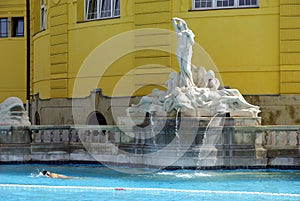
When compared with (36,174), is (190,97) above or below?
above

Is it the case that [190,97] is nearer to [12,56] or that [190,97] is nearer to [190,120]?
[190,120]

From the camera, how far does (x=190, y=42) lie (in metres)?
16.5

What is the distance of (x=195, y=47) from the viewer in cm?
2125

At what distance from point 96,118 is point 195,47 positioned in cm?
476

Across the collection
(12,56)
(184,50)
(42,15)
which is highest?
(42,15)

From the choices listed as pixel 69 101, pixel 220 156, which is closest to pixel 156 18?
pixel 69 101

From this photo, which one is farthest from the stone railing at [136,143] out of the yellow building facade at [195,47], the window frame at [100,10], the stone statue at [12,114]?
the window frame at [100,10]

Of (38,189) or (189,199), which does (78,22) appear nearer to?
(38,189)

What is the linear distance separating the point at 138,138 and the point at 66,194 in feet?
13.2

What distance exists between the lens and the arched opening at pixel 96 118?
925 inches

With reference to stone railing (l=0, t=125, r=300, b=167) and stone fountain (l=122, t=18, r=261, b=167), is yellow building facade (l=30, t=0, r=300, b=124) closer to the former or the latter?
stone fountain (l=122, t=18, r=261, b=167)

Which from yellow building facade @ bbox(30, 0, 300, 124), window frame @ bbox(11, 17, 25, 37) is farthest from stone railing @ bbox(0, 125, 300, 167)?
window frame @ bbox(11, 17, 25, 37)

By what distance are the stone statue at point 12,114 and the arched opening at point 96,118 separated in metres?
5.52

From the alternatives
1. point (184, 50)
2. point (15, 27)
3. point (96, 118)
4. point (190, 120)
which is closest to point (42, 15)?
point (96, 118)
